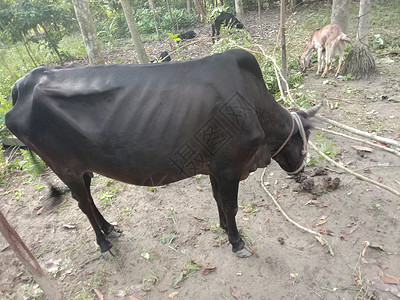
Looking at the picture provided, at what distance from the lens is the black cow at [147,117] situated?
2604mm

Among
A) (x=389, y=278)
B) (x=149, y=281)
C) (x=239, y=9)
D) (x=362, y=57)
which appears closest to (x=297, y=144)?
(x=389, y=278)

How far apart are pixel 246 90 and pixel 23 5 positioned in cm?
1157

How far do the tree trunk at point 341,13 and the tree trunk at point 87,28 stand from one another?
6.85 meters

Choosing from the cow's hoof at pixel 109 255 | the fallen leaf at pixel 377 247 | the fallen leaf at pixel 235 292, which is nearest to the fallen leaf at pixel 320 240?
the fallen leaf at pixel 377 247

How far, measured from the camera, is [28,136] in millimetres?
2803

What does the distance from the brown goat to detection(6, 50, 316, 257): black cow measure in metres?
5.72

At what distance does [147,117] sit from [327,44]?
22.3 ft

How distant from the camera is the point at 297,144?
10.8ft

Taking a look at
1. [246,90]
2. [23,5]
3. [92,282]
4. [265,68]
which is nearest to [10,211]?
[92,282]

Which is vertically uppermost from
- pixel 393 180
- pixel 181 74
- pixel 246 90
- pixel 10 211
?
pixel 181 74

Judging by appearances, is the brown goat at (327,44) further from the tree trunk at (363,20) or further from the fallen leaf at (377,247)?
the fallen leaf at (377,247)

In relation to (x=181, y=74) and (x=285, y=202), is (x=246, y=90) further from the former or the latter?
(x=285, y=202)

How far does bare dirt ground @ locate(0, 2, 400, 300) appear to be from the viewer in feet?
9.94

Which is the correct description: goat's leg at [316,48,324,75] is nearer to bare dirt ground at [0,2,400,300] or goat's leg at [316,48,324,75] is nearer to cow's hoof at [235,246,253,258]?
bare dirt ground at [0,2,400,300]
